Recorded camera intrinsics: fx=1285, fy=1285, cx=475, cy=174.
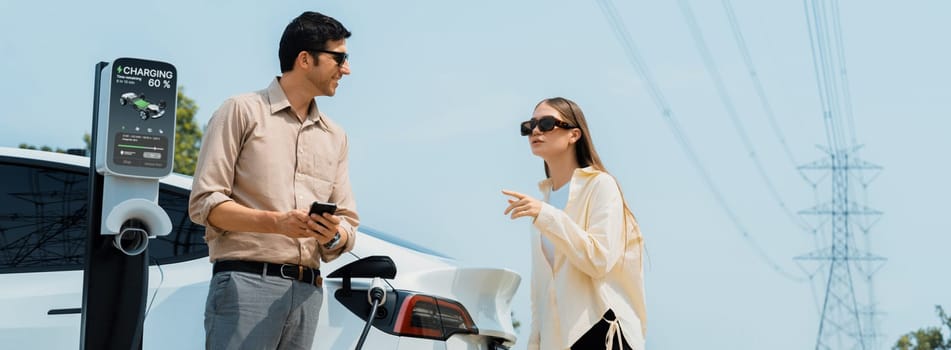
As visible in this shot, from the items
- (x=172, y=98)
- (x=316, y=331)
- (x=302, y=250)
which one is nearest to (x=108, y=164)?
(x=172, y=98)

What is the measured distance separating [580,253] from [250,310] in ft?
3.82

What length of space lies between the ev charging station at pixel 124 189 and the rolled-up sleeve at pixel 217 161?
15 centimetres

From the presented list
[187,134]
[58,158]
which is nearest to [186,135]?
[187,134]

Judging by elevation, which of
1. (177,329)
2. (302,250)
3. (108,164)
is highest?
(108,164)

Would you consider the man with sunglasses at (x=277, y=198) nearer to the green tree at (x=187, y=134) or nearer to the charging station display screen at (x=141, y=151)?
the charging station display screen at (x=141, y=151)

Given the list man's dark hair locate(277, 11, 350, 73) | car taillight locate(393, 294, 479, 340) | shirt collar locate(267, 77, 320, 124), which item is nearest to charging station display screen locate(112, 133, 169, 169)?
shirt collar locate(267, 77, 320, 124)

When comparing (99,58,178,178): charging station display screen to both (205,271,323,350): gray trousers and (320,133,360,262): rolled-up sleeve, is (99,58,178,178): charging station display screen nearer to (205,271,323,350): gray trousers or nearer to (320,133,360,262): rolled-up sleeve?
(205,271,323,350): gray trousers

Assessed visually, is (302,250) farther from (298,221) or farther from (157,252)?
(157,252)

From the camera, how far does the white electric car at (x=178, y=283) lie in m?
4.81

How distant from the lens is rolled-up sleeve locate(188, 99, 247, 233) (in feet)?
14.0

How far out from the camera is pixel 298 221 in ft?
13.4

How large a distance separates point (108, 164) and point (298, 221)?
72 cm

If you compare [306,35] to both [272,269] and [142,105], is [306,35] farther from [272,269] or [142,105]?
[272,269]

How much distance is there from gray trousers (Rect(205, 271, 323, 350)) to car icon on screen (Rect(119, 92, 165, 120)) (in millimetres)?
588
